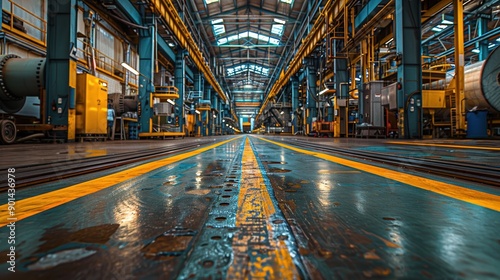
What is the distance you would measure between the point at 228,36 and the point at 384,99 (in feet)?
59.4

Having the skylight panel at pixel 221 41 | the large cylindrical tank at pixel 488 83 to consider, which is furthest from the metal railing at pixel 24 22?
the large cylindrical tank at pixel 488 83

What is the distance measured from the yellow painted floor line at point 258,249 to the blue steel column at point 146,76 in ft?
39.7

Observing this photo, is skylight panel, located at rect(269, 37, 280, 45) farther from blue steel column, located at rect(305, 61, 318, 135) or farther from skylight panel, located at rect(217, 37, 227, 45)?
blue steel column, located at rect(305, 61, 318, 135)

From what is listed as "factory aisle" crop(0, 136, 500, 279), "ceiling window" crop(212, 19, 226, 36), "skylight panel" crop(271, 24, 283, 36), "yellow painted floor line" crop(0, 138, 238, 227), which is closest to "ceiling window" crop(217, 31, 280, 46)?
"skylight panel" crop(271, 24, 283, 36)

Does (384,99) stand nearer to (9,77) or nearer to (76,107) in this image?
(76,107)

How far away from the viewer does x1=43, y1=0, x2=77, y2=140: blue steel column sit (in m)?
7.77

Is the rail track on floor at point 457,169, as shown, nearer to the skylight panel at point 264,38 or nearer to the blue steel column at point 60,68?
the blue steel column at point 60,68

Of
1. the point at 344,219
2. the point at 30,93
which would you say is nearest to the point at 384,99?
the point at 344,219

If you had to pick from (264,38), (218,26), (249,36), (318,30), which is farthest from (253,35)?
(318,30)

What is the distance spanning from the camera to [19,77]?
756 cm

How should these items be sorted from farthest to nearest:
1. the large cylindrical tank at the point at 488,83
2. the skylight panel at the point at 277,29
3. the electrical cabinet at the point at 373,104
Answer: the skylight panel at the point at 277,29 < the electrical cabinet at the point at 373,104 < the large cylindrical tank at the point at 488,83

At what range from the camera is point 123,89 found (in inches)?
624

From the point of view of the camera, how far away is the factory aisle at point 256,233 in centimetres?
62

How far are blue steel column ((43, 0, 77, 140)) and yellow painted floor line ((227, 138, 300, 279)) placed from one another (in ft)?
29.1
